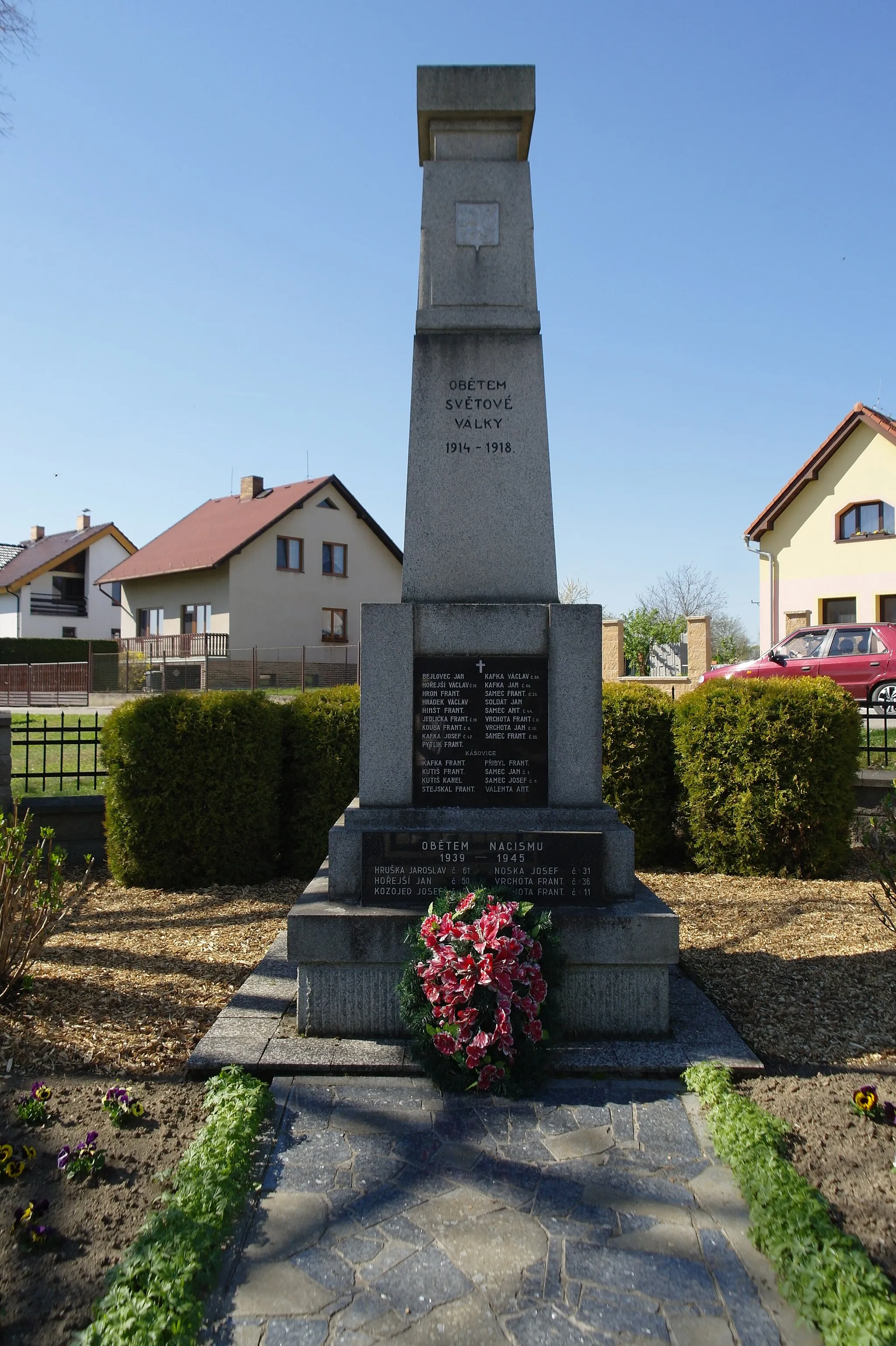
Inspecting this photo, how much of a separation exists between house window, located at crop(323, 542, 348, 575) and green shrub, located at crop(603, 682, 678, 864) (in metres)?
28.8

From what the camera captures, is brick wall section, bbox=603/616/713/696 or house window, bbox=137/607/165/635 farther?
house window, bbox=137/607/165/635

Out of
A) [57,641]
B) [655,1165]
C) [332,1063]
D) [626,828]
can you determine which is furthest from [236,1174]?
[57,641]

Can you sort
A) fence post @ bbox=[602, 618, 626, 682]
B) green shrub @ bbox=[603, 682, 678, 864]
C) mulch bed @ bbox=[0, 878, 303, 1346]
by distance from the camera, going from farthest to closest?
fence post @ bbox=[602, 618, 626, 682] < green shrub @ bbox=[603, 682, 678, 864] < mulch bed @ bbox=[0, 878, 303, 1346]

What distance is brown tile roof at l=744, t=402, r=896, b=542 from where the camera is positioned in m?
25.8

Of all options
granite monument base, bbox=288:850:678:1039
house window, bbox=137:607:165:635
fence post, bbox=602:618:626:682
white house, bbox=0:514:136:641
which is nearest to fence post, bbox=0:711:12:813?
granite monument base, bbox=288:850:678:1039

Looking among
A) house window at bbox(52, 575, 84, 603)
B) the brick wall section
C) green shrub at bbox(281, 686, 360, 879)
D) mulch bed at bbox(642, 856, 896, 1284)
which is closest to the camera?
mulch bed at bbox(642, 856, 896, 1284)

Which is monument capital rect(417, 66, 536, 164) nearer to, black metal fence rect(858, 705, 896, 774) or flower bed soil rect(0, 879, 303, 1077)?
flower bed soil rect(0, 879, 303, 1077)

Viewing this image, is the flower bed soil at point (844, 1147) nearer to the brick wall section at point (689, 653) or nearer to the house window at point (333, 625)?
the brick wall section at point (689, 653)

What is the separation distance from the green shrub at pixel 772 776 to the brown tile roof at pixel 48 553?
43538 mm

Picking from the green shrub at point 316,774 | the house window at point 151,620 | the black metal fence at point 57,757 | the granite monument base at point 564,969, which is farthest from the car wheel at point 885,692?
the house window at point 151,620

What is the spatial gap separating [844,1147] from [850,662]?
1331 centimetres

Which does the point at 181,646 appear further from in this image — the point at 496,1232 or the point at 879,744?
the point at 496,1232

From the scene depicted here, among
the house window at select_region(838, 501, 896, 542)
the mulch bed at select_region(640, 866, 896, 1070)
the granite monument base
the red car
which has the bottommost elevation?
the mulch bed at select_region(640, 866, 896, 1070)

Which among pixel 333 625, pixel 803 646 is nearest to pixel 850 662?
pixel 803 646
